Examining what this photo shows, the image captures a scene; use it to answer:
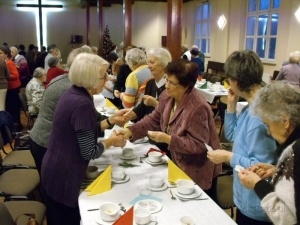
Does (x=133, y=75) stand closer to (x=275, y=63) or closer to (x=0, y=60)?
(x=0, y=60)

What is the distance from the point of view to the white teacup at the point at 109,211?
4.81ft

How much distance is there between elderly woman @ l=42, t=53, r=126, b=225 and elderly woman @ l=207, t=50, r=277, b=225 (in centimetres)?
67

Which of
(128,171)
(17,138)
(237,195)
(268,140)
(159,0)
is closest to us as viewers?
(268,140)

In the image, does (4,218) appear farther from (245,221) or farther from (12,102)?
(12,102)

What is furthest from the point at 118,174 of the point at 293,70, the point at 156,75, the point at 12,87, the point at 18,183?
the point at 293,70

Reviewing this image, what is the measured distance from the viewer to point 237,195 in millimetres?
1722

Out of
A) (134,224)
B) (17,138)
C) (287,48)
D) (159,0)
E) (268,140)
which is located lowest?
(17,138)

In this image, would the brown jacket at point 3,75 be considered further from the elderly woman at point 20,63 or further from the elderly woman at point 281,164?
the elderly woman at point 281,164

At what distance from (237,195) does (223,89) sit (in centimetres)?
491

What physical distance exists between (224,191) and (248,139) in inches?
38.3

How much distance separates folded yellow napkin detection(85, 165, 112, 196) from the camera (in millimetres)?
1743

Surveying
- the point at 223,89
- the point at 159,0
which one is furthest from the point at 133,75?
the point at 159,0

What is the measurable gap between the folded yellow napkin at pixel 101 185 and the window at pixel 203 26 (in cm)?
1034

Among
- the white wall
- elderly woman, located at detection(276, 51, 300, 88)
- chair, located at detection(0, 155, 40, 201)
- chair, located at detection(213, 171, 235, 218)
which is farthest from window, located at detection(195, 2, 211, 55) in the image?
chair, located at detection(0, 155, 40, 201)
